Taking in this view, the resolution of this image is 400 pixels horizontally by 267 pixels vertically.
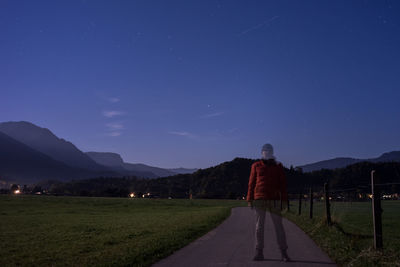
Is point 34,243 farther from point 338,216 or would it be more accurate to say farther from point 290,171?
point 290,171

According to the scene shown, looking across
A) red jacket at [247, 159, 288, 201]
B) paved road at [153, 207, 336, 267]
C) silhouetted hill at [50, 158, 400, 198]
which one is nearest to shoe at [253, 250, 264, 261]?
paved road at [153, 207, 336, 267]

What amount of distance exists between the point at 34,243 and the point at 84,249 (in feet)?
10.2

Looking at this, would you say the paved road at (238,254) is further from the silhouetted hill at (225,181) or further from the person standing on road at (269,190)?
the silhouetted hill at (225,181)

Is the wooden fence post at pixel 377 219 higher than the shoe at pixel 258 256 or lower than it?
higher

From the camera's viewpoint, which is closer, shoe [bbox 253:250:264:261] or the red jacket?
shoe [bbox 253:250:264:261]

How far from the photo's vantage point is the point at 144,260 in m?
7.26

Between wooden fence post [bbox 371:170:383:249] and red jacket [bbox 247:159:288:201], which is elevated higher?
red jacket [bbox 247:159:288:201]

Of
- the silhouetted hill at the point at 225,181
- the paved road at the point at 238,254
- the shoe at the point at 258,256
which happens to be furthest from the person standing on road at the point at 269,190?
the silhouetted hill at the point at 225,181

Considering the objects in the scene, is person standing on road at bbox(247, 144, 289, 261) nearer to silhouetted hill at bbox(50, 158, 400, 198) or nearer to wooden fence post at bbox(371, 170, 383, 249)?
wooden fence post at bbox(371, 170, 383, 249)

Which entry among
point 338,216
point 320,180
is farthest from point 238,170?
point 338,216

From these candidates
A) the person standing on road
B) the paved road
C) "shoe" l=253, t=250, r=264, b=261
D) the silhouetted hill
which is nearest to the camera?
the paved road

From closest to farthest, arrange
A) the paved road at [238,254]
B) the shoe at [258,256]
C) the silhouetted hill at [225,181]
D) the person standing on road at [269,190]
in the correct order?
1. the paved road at [238,254]
2. the shoe at [258,256]
3. the person standing on road at [269,190]
4. the silhouetted hill at [225,181]

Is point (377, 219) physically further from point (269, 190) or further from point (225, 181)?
point (225, 181)

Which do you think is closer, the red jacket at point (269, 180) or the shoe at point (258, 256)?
the shoe at point (258, 256)
